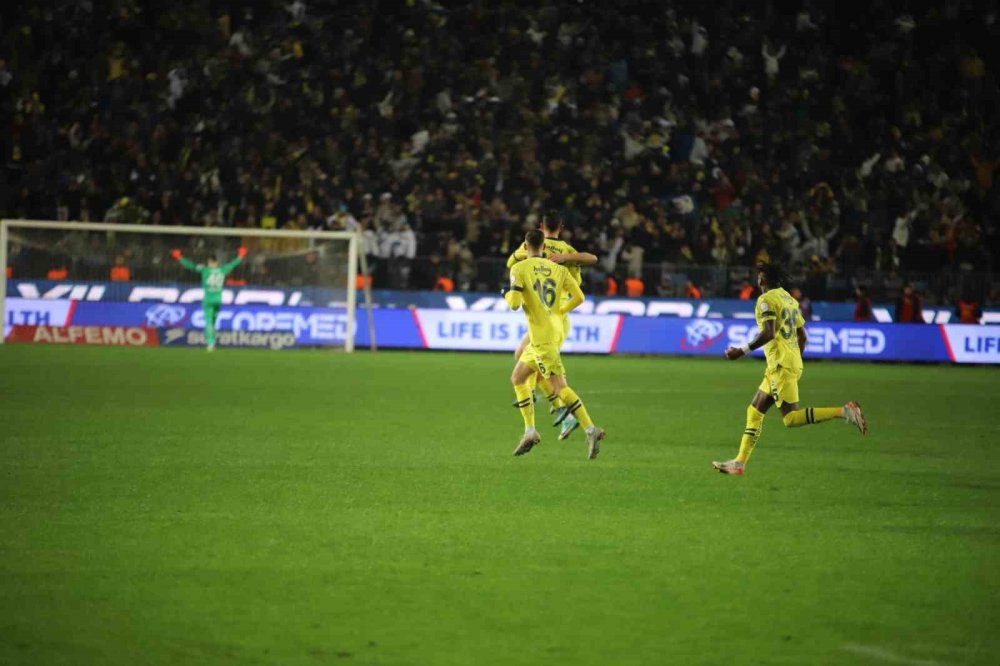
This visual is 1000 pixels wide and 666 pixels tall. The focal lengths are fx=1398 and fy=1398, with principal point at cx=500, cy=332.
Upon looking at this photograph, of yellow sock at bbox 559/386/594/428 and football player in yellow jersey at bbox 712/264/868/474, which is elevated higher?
football player in yellow jersey at bbox 712/264/868/474

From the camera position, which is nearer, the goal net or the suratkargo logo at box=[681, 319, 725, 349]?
the goal net

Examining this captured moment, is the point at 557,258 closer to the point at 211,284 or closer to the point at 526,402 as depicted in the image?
the point at 526,402

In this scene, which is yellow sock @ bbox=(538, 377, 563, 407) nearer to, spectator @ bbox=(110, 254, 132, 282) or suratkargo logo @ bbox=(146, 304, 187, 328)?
suratkargo logo @ bbox=(146, 304, 187, 328)

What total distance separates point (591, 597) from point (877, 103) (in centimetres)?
2935

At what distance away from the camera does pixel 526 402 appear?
12406 millimetres

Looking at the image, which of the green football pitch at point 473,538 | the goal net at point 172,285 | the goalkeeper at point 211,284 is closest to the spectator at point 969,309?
the goal net at point 172,285

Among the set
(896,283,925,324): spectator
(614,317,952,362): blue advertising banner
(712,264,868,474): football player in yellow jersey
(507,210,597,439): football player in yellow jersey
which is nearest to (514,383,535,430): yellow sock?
(507,210,597,439): football player in yellow jersey

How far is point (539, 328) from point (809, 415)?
8.02ft

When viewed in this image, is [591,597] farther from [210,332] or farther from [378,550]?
[210,332]

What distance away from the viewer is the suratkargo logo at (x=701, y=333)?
28875 mm

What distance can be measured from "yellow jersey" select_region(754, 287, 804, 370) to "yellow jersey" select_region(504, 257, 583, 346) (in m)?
1.91

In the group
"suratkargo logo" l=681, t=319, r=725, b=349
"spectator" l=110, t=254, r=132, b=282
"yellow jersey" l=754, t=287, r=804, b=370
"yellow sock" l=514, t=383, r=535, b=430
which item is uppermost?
"spectator" l=110, t=254, r=132, b=282

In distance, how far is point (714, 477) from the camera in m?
10.9

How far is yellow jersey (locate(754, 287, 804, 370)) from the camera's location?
11.2m
